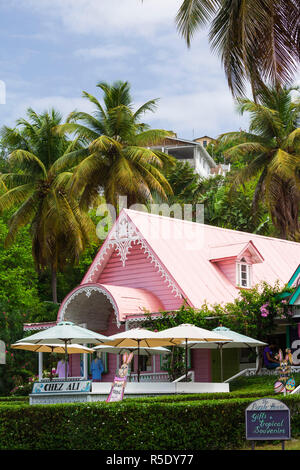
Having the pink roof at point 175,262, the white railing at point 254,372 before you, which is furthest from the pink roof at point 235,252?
the white railing at point 254,372

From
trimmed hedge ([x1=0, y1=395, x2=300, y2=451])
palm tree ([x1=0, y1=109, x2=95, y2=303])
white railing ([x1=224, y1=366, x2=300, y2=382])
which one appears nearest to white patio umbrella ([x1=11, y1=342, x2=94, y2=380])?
white railing ([x1=224, y1=366, x2=300, y2=382])

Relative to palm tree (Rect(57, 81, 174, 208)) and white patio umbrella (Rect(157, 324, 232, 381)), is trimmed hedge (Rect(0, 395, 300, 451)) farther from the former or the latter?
palm tree (Rect(57, 81, 174, 208))

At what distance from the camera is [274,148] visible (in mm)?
43219

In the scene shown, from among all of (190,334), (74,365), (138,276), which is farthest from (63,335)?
(74,365)

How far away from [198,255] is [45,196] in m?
16.3

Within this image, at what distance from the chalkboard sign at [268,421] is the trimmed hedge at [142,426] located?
157 centimetres

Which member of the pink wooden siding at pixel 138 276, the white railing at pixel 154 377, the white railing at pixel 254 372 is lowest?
the white railing at pixel 154 377

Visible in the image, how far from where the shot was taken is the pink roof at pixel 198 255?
97.7 ft

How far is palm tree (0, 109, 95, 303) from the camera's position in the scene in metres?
44.0

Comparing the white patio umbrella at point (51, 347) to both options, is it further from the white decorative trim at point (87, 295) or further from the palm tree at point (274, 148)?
the palm tree at point (274, 148)

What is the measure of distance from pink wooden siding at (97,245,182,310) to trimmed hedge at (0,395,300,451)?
12585 mm

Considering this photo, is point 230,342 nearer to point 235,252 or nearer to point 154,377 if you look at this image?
point 154,377
